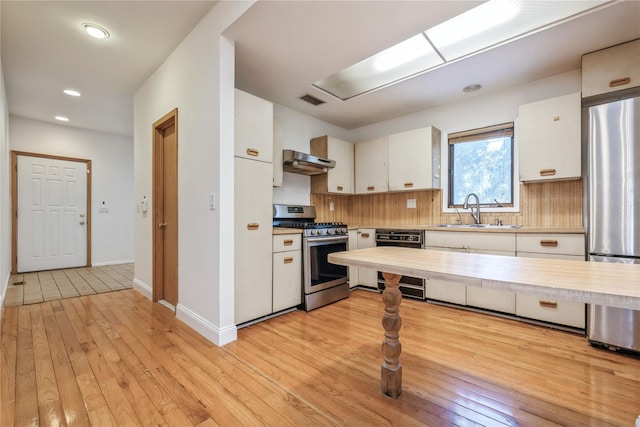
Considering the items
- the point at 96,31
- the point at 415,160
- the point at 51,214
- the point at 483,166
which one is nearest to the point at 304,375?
the point at 415,160

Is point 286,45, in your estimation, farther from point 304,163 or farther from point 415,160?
point 415,160

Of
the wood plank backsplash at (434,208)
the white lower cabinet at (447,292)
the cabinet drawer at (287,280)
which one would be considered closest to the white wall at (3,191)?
the cabinet drawer at (287,280)

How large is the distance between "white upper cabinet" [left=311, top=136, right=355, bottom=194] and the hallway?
2975 mm

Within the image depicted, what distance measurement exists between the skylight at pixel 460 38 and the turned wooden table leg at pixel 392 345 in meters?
2.09

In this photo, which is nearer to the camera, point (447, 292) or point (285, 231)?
point (285, 231)

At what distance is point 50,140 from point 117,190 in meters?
1.26

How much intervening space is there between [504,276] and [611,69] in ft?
8.49

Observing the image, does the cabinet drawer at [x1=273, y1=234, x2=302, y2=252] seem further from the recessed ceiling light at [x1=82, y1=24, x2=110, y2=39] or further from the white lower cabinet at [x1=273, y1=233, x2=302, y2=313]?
the recessed ceiling light at [x1=82, y1=24, x2=110, y2=39]

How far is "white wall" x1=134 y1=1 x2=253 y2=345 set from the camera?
7.09 ft

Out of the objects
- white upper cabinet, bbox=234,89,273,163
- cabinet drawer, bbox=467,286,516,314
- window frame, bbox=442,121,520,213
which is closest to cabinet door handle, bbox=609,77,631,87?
window frame, bbox=442,121,520,213

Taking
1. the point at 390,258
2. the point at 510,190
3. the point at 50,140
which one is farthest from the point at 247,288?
the point at 50,140

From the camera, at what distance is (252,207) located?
252 cm

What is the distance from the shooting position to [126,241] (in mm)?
5703

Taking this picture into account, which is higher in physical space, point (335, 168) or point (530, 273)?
point (335, 168)
